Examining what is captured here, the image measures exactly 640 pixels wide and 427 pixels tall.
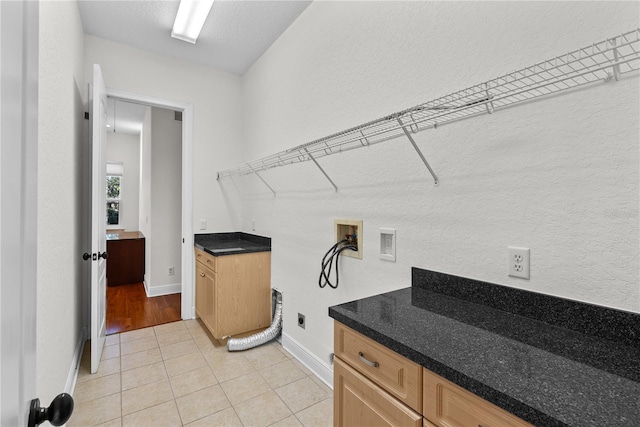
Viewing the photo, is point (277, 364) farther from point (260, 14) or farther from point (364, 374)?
point (260, 14)

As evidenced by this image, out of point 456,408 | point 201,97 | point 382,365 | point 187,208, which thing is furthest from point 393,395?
point 201,97

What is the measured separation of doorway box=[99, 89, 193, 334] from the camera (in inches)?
126

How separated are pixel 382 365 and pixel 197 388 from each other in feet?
5.16

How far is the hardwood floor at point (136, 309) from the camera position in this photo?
3102 millimetres

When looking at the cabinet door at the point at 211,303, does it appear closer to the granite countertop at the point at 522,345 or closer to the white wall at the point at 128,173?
the granite countertop at the point at 522,345

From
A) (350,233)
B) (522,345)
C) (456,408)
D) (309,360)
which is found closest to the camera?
(456,408)

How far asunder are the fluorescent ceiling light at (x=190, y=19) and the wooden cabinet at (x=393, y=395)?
8.06 feet

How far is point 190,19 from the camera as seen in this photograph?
2.45m

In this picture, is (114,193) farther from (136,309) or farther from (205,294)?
(205,294)

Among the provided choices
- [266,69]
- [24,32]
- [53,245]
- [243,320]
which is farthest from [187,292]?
[24,32]

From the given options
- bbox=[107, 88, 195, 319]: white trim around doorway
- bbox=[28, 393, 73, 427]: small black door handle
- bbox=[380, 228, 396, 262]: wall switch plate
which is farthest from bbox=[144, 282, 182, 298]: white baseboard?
bbox=[28, 393, 73, 427]: small black door handle

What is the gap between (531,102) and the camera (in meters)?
1.09

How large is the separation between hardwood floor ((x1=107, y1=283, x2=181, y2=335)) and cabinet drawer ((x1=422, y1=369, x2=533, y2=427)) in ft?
10.0

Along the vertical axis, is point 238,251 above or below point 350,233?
below
